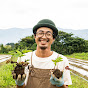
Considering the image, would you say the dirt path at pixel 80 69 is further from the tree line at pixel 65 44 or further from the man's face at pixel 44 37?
the tree line at pixel 65 44

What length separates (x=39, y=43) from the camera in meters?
2.04

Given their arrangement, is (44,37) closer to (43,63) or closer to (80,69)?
(43,63)

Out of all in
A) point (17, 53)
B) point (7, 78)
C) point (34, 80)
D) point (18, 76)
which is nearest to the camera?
point (18, 76)

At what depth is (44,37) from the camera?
2.00 m

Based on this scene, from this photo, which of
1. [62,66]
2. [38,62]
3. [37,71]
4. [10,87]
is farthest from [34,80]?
[10,87]

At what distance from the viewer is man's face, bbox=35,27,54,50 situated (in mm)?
2008

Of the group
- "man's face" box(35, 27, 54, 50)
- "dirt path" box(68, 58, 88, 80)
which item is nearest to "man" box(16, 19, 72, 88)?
"man's face" box(35, 27, 54, 50)

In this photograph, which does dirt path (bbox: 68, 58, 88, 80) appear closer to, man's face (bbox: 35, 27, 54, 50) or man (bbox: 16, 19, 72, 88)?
man (bbox: 16, 19, 72, 88)

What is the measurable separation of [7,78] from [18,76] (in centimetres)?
330

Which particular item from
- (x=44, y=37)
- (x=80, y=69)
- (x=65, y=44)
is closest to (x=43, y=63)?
(x=44, y=37)

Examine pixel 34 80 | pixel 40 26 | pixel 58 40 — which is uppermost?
pixel 40 26

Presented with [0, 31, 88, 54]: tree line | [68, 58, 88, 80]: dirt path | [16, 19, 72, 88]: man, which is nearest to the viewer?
[16, 19, 72, 88]: man

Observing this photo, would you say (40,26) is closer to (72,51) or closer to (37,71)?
(37,71)

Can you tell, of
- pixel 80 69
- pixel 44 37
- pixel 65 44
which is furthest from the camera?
pixel 65 44
